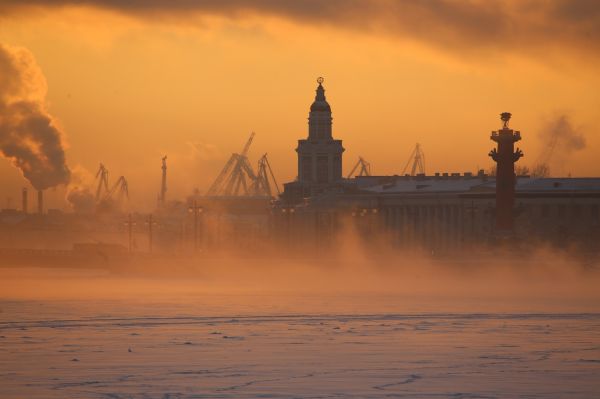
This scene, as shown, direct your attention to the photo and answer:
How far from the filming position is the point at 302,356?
6600cm

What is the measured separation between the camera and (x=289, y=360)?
6450cm

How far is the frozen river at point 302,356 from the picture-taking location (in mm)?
56188

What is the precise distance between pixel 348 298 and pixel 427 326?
1135 inches

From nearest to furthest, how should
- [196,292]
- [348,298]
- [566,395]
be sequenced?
[566,395] → [348,298] → [196,292]

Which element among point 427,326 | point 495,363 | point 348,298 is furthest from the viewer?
point 348,298

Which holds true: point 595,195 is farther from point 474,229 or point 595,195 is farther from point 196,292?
point 196,292

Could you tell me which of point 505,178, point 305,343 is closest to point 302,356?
point 305,343

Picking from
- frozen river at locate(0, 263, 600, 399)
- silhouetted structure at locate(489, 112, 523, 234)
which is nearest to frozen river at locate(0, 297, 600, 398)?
frozen river at locate(0, 263, 600, 399)

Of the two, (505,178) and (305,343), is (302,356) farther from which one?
(505,178)

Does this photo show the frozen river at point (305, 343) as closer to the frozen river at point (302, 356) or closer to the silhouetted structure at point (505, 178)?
the frozen river at point (302, 356)

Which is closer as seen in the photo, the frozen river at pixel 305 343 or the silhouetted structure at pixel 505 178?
the frozen river at pixel 305 343

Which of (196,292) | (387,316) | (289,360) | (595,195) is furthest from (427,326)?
(595,195)

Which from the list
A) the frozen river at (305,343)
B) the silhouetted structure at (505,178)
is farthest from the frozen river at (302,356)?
the silhouetted structure at (505,178)

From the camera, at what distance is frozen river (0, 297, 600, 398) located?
56.2m
